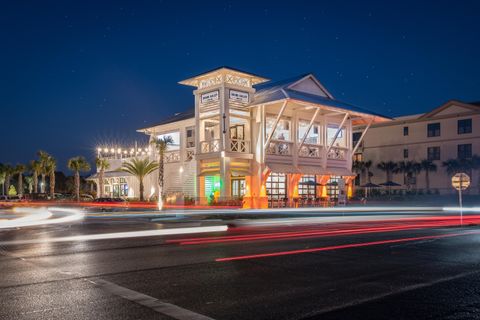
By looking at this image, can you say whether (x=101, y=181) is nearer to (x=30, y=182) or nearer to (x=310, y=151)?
(x=310, y=151)

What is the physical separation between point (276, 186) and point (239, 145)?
6.03m

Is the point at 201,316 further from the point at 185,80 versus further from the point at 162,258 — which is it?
the point at 185,80

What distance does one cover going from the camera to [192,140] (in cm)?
4084

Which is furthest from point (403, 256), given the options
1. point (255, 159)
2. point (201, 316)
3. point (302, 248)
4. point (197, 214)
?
point (255, 159)

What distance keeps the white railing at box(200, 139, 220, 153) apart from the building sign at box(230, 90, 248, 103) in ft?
11.0

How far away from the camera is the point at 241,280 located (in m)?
7.68

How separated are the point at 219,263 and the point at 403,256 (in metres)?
4.08

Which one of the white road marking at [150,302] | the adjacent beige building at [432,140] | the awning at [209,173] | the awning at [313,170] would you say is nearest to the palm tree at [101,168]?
the awning at [209,173]

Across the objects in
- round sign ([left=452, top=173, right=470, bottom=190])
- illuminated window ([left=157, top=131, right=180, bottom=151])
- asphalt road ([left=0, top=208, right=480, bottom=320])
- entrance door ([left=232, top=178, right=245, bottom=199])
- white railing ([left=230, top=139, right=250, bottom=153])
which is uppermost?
illuminated window ([left=157, top=131, right=180, bottom=151])

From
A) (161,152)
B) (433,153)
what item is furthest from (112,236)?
(433,153)

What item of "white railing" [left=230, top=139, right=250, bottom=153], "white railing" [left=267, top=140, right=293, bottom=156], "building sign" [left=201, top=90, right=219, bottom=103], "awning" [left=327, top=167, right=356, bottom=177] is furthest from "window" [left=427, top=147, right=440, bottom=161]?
"building sign" [left=201, top=90, right=219, bottom=103]

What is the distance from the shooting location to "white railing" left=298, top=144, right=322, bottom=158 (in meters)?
38.3

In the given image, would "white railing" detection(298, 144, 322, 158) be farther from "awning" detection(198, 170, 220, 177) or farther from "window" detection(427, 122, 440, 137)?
"window" detection(427, 122, 440, 137)

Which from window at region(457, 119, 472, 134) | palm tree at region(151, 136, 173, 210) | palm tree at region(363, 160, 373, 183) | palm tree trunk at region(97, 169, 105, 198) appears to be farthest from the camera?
palm tree at region(363, 160, 373, 183)
